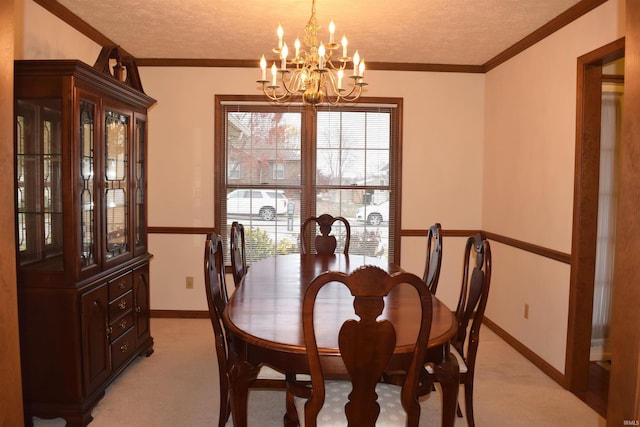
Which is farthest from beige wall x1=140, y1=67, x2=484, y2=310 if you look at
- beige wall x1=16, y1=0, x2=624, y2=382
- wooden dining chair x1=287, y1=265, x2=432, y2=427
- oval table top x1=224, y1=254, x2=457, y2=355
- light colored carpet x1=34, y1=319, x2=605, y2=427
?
wooden dining chair x1=287, y1=265, x2=432, y2=427

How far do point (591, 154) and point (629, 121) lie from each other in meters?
1.64

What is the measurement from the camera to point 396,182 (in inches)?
196

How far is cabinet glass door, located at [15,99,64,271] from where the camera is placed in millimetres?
2717

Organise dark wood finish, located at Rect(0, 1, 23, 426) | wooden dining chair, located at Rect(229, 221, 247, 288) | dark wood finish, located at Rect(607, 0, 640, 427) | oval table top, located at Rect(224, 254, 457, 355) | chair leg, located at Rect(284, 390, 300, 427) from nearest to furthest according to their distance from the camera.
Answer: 1. dark wood finish, located at Rect(607, 0, 640, 427)
2. oval table top, located at Rect(224, 254, 457, 355)
3. dark wood finish, located at Rect(0, 1, 23, 426)
4. chair leg, located at Rect(284, 390, 300, 427)
5. wooden dining chair, located at Rect(229, 221, 247, 288)

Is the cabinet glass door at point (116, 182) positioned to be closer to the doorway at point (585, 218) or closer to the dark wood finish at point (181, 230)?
the dark wood finish at point (181, 230)

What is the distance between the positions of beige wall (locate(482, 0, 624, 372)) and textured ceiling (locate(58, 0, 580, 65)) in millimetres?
267

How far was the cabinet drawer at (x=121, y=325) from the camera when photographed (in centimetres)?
322

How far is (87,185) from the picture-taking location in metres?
2.88

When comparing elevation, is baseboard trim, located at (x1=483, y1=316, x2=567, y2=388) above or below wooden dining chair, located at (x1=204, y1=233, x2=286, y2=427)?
below

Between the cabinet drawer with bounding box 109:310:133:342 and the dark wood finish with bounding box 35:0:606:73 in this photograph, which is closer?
the cabinet drawer with bounding box 109:310:133:342

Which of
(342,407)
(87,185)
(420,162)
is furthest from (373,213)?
(342,407)

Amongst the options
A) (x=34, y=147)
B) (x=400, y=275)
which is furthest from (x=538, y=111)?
(x=34, y=147)

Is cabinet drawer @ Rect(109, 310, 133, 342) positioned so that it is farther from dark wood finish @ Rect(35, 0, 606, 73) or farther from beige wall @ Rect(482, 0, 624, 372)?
beige wall @ Rect(482, 0, 624, 372)

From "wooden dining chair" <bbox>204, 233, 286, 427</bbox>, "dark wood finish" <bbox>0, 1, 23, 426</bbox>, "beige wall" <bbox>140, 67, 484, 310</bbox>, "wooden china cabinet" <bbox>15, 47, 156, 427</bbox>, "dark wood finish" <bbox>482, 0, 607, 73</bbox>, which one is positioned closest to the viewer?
"dark wood finish" <bbox>0, 1, 23, 426</bbox>
